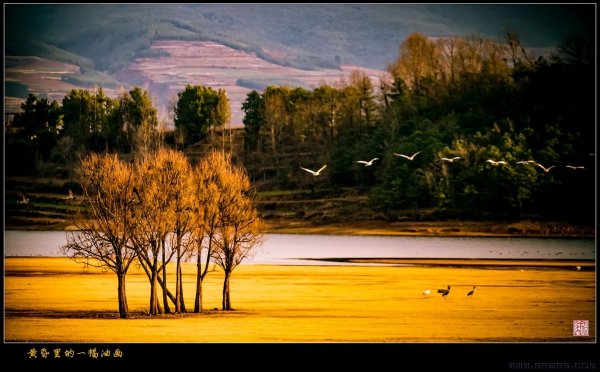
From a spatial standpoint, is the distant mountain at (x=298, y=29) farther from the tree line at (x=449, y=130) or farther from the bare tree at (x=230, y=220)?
the bare tree at (x=230, y=220)

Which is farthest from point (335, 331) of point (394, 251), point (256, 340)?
point (394, 251)

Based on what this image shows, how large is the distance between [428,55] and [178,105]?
127 ft

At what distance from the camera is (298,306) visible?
160 feet

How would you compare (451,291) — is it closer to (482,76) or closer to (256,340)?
(256,340)

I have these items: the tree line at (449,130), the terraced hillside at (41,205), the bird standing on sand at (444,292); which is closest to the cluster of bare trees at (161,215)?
the bird standing on sand at (444,292)

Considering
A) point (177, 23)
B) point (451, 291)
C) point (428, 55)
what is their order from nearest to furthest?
point (451, 291) < point (177, 23) < point (428, 55)

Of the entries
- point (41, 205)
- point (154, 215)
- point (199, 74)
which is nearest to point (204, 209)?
point (154, 215)

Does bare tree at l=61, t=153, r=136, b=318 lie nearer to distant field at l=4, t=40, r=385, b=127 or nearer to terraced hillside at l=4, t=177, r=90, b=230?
terraced hillside at l=4, t=177, r=90, b=230

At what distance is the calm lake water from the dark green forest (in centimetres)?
958

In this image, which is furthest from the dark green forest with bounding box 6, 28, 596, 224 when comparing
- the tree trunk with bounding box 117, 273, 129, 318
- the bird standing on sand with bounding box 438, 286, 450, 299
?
the tree trunk with bounding box 117, 273, 129, 318

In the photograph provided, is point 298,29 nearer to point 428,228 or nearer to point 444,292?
point 428,228

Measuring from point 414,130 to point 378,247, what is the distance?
3640 cm

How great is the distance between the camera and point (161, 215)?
46.2m

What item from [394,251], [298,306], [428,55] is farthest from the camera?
[428,55]
